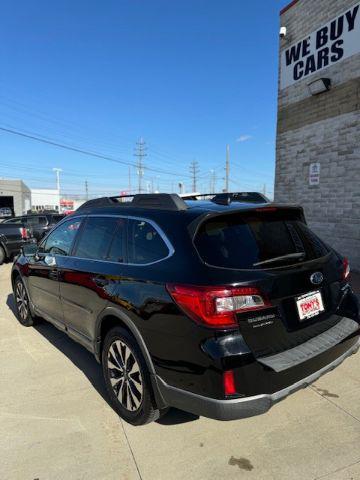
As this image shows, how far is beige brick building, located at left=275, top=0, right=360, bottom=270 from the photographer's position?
316 inches

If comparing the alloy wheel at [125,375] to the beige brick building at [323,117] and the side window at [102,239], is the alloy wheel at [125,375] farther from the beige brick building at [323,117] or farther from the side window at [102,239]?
the beige brick building at [323,117]

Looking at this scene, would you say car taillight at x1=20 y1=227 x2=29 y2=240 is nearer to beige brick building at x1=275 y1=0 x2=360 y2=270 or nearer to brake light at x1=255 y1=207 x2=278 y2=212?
beige brick building at x1=275 y1=0 x2=360 y2=270

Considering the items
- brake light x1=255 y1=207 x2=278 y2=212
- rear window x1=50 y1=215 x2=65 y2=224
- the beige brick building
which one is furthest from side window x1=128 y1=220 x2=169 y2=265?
rear window x1=50 y1=215 x2=65 y2=224

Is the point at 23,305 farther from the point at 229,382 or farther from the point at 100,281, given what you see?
the point at 229,382

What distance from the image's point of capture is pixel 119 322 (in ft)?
9.77

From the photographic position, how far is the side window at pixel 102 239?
10.4 ft

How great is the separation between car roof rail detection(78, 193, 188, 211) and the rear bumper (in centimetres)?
127

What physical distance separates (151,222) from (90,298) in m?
0.99

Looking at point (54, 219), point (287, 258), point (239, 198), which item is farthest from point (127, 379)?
point (54, 219)

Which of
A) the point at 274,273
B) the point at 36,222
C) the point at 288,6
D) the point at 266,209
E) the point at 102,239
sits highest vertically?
the point at 288,6

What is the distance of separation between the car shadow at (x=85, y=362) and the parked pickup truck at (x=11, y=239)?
7811mm

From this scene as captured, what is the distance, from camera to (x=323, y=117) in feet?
29.0

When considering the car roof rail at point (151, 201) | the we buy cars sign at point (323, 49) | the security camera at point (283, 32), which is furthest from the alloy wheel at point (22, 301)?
the security camera at point (283, 32)

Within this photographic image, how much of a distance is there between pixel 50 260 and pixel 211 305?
A: 2582 mm
